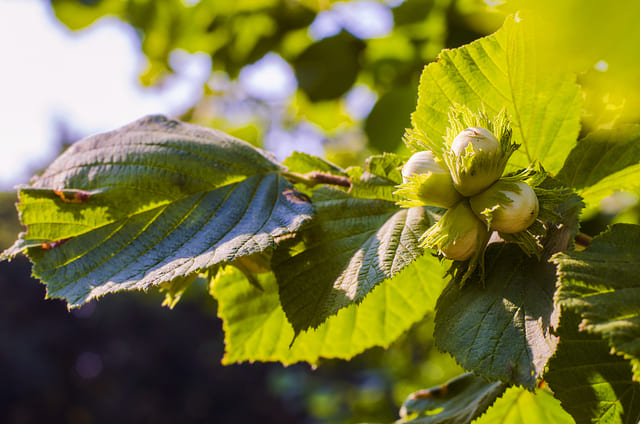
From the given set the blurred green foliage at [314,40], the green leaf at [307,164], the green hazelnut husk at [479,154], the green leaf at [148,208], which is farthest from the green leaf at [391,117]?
the green hazelnut husk at [479,154]

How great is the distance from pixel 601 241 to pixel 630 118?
1.02 ft

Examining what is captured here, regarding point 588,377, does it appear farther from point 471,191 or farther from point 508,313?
point 471,191

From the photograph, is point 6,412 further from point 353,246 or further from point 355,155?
point 353,246

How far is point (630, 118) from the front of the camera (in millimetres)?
820

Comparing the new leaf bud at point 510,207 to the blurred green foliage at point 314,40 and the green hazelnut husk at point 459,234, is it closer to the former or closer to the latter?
the green hazelnut husk at point 459,234

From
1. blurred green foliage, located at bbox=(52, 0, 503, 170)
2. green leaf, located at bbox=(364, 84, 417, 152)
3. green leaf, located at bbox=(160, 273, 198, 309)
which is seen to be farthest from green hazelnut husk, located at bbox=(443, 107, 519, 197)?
green leaf, located at bbox=(364, 84, 417, 152)

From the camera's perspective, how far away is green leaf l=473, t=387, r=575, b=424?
→ 100 cm

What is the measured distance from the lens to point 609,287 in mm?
568

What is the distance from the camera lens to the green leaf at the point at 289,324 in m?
1.06

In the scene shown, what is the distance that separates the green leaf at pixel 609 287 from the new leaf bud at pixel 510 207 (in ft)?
0.20

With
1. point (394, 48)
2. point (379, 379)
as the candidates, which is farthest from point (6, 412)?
point (394, 48)

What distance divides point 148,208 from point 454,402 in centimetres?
80

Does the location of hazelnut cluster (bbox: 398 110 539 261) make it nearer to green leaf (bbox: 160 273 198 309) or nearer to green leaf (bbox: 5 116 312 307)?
green leaf (bbox: 5 116 312 307)

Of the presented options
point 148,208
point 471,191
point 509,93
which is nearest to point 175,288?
point 148,208
